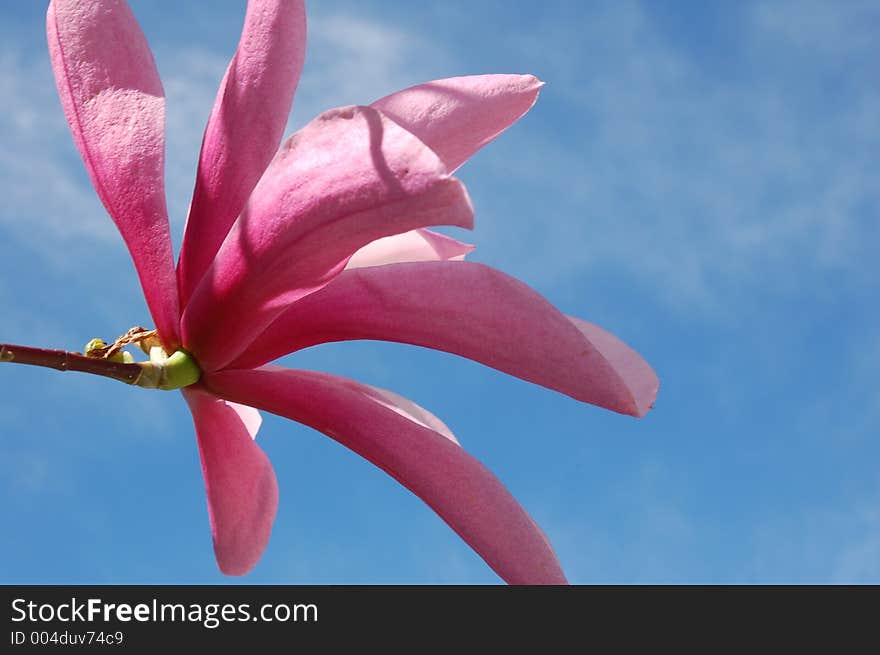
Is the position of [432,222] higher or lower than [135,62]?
lower

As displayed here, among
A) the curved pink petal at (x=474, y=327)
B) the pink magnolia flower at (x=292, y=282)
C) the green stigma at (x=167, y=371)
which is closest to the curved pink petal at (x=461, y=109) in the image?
the pink magnolia flower at (x=292, y=282)

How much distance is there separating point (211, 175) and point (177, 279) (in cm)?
8

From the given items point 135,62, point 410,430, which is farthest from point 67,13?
point 410,430

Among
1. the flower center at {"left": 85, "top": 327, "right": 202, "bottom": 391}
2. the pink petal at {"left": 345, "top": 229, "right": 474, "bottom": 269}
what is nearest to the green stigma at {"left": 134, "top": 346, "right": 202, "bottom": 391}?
the flower center at {"left": 85, "top": 327, "right": 202, "bottom": 391}

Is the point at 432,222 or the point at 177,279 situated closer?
the point at 432,222

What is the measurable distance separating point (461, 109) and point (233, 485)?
0.38 meters

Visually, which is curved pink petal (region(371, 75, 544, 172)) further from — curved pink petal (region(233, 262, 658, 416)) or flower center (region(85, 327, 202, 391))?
flower center (region(85, 327, 202, 391))

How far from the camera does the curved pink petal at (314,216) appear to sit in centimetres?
60

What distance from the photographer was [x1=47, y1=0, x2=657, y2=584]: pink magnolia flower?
69 cm

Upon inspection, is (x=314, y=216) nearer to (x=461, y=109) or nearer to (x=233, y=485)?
(x=461, y=109)

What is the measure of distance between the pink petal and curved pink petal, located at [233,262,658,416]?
109 mm

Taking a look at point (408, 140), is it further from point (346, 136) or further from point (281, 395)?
point (281, 395)

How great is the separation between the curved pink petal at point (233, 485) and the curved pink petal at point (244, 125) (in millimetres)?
127

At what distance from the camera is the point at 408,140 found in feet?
1.95
